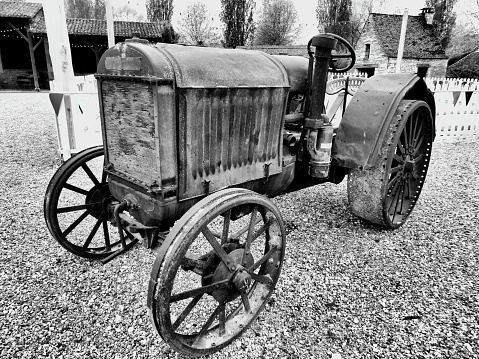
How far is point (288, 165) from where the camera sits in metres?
2.74

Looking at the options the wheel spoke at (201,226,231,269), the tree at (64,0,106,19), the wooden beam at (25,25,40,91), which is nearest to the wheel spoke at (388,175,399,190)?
the wheel spoke at (201,226,231,269)

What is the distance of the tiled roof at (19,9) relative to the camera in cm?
1900

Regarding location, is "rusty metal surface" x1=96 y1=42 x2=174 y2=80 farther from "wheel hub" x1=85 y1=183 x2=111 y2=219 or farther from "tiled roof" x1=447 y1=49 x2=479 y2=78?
"tiled roof" x1=447 y1=49 x2=479 y2=78

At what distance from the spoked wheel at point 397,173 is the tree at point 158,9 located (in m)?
43.3

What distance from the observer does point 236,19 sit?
132 ft

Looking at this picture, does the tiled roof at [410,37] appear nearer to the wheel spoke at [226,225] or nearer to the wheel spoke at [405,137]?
the wheel spoke at [405,137]

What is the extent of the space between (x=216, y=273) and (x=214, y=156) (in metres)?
0.68

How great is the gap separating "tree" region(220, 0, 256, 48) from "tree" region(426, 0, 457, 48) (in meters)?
20.5

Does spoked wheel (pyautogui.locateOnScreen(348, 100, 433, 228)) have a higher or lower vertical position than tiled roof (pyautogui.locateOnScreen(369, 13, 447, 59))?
lower

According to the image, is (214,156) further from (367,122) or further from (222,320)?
(367,122)

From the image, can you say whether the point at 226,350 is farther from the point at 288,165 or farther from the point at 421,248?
the point at 421,248

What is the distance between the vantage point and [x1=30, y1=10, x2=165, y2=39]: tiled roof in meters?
19.7

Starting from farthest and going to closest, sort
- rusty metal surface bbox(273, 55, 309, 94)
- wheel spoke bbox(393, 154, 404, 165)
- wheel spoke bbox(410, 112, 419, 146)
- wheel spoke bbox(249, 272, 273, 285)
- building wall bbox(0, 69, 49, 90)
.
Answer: building wall bbox(0, 69, 49, 90), wheel spoke bbox(410, 112, 419, 146), wheel spoke bbox(393, 154, 404, 165), rusty metal surface bbox(273, 55, 309, 94), wheel spoke bbox(249, 272, 273, 285)

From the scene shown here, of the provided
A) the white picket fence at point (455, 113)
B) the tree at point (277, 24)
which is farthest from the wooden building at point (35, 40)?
the tree at point (277, 24)
